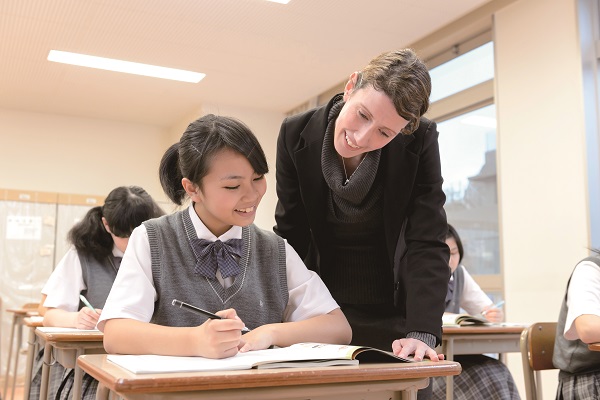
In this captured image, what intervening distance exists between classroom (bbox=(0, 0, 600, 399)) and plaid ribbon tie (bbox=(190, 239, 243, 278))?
225 cm

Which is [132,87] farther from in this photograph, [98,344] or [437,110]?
[98,344]

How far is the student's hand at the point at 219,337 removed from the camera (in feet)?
3.23

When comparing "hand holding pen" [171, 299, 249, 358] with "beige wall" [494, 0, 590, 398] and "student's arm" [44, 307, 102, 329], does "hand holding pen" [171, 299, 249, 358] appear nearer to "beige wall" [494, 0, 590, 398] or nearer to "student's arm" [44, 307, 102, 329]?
"student's arm" [44, 307, 102, 329]

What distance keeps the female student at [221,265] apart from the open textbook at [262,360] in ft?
0.47

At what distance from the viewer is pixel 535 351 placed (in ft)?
7.07

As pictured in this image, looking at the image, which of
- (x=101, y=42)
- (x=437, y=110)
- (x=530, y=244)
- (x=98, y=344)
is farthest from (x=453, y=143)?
(x=98, y=344)

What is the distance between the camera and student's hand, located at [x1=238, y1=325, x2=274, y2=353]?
1.14 m

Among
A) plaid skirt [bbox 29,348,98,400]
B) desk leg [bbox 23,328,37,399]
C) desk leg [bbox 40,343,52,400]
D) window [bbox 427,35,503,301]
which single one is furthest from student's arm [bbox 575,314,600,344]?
window [bbox 427,35,503,301]

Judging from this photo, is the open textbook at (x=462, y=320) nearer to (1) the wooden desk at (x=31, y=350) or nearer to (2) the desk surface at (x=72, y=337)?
(2) the desk surface at (x=72, y=337)

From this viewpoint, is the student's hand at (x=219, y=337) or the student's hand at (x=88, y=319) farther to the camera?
the student's hand at (x=88, y=319)

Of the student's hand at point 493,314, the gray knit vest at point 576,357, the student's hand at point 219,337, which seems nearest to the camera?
the student's hand at point 219,337

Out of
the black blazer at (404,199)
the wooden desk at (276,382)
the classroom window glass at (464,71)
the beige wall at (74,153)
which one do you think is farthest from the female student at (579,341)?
the beige wall at (74,153)

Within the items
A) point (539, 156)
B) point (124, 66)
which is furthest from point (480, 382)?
point (124, 66)

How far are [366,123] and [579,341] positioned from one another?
4.14 ft
